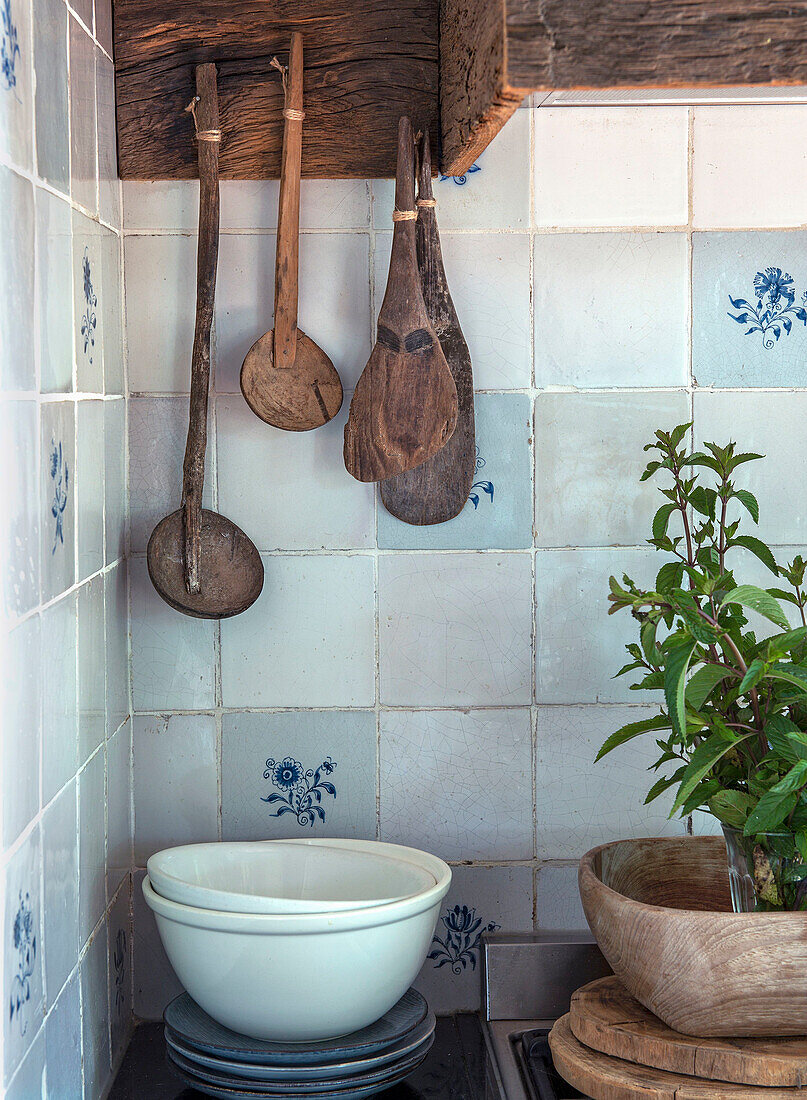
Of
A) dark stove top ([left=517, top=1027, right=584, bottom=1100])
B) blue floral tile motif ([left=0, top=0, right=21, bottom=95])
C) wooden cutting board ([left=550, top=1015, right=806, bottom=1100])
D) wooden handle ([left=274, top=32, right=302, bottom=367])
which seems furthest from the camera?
wooden handle ([left=274, top=32, right=302, bottom=367])

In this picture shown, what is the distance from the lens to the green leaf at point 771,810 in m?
0.72

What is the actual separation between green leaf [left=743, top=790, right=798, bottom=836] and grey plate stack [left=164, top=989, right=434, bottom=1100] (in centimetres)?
34

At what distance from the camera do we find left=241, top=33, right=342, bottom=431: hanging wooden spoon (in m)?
0.95

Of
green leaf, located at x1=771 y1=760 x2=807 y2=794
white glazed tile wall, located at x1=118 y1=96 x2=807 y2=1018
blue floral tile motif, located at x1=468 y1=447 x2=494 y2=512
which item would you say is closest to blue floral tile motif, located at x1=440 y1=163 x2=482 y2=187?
white glazed tile wall, located at x1=118 y1=96 x2=807 y2=1018

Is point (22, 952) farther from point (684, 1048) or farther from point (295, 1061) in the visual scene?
point (684, 1048)

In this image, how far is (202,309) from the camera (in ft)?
3.13

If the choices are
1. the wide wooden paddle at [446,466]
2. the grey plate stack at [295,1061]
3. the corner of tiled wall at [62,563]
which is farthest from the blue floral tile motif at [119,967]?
the wide wooden paddle at [446,466]

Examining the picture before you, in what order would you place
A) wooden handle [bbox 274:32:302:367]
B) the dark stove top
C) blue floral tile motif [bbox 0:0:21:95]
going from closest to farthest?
blue floral tile motif [bbox 0:0:21:95] < the dark stove top < wooden handle [bbox 274:32:302:367]

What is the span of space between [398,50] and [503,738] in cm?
67

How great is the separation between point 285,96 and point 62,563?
492mm

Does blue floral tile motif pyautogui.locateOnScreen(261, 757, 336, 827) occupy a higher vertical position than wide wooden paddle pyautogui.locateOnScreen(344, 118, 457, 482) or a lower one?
lower

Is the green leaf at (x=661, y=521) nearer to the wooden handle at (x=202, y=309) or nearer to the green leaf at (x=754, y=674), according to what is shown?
the green leaf at (x=754, y=674)

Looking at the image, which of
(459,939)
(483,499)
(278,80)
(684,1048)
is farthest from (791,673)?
(278,80)

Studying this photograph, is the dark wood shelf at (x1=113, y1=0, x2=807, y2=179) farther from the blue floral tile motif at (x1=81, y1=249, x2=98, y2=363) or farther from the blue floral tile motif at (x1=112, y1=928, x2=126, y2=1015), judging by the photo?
the blue floral tile motif at (x1=112, y1=928, x2=126, y2=1015)
